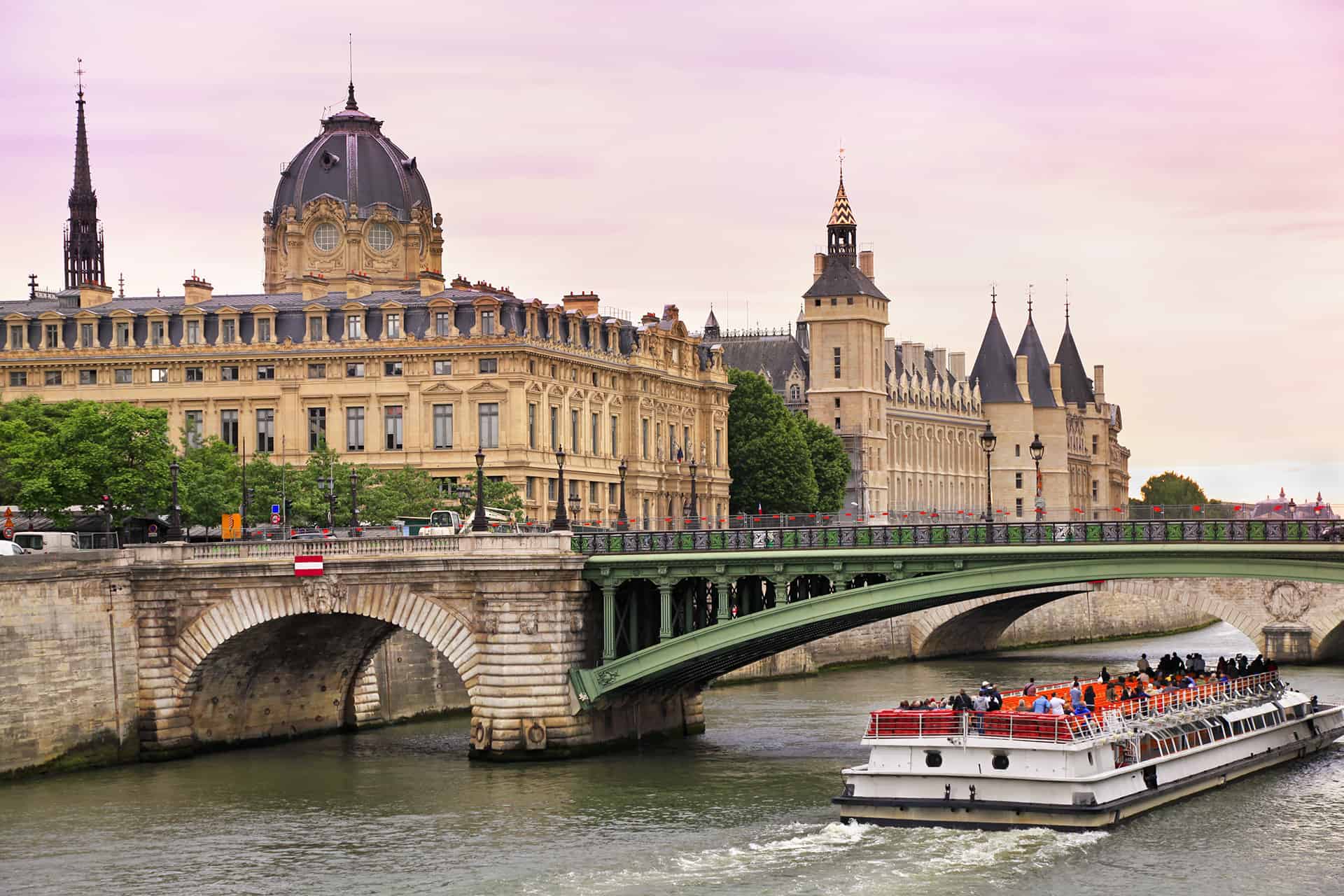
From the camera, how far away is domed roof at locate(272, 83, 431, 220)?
11400 cm

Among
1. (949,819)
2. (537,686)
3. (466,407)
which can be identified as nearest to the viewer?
(949,819)

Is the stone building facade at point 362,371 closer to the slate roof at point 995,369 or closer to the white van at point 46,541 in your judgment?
the white van at point 46,541

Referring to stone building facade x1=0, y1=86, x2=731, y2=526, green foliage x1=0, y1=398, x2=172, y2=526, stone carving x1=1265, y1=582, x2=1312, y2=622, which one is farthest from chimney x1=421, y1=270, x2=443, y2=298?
stone carving x1=1265, y1=582, x2=1312, y2=622

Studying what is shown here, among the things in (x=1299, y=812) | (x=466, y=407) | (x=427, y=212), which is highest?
(x=427, y=212)

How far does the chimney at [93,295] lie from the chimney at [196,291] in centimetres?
467

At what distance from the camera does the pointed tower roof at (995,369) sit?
19512 cm

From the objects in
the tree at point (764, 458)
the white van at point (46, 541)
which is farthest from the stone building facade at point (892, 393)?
the white van at point (46, 541)

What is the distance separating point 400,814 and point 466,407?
160 feet

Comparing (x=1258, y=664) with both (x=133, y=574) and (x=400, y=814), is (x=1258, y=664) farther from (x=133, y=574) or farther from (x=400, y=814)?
(x=133, y=574)

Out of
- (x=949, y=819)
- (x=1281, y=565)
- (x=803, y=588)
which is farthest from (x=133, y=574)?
(x=1281, y=565)

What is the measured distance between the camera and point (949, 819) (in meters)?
48.2

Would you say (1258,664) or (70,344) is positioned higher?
(70,344)

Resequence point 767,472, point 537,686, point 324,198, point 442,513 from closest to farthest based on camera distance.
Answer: point 537,686 → point 442,513 → point 324,198 → point 767,472

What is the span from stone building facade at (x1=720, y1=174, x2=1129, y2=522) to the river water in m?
95.2
